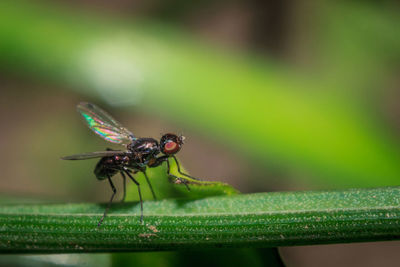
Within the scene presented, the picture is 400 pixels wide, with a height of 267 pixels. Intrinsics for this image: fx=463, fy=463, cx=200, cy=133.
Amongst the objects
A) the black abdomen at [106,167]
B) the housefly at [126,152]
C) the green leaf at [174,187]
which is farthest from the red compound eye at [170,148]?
the black abdomen at [106,167]

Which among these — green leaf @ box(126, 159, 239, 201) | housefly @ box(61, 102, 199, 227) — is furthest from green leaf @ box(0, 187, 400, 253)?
housefly @ box(61, 102, 199, 227)

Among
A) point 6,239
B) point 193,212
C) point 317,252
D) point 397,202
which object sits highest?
point 397,202

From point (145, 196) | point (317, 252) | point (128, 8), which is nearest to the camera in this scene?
point (145, 196)

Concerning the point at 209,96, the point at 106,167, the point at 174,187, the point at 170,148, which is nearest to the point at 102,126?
the point at 106,167

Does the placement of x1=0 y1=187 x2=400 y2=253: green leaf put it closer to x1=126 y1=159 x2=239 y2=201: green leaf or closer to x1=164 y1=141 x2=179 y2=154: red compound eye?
x1=126 y1=159 x2=239 y2=201: green leaf

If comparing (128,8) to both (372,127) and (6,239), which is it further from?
(6,239)

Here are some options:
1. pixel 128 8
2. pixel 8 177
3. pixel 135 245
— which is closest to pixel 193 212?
pixel 135 245
